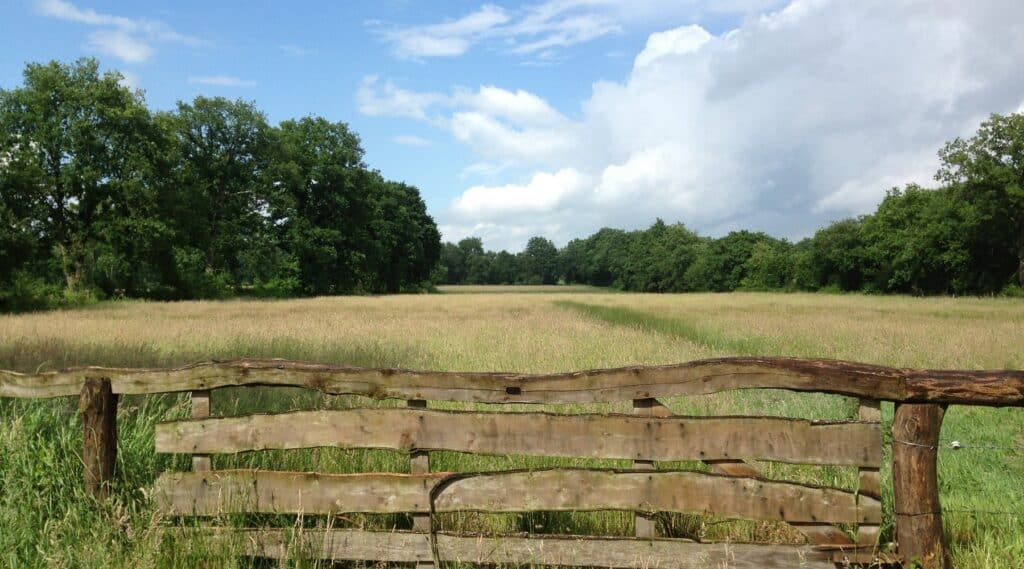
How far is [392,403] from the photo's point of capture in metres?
8.25

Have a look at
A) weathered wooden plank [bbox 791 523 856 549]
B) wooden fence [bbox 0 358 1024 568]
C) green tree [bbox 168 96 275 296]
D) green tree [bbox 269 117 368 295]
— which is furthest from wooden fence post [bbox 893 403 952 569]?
green tree [bbox 269 117 368 295]

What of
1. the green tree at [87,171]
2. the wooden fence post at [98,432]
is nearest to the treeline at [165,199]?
the green tree at [87,171]

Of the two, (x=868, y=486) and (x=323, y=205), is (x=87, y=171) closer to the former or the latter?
(x=323, y=205)

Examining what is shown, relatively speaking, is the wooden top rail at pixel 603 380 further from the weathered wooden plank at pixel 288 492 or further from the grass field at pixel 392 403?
the grass field at pixel 392 403

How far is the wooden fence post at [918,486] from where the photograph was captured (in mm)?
3602

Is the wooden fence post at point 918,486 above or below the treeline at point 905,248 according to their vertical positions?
below

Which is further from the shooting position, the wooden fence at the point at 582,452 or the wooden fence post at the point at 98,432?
the wooden fence post at the point at 98,432

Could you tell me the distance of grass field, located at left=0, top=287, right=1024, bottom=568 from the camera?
415cm

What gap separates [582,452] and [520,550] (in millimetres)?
709

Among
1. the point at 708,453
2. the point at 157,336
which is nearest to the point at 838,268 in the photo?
the point at 157,336

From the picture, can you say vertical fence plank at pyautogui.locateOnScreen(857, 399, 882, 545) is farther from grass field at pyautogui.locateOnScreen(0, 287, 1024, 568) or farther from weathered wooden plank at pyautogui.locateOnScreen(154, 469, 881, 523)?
grass field at pyautogui.locateOnScreen(0, 287, 1024, 568)

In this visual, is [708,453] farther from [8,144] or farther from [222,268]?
[222,268]

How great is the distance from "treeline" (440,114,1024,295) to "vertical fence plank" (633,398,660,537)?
54.7m

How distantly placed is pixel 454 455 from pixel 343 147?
64.1m
